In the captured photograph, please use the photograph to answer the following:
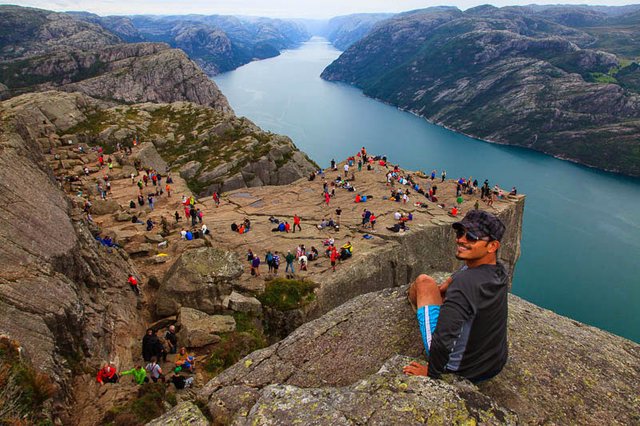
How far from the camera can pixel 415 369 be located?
7332 mm

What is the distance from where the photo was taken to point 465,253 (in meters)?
7.14

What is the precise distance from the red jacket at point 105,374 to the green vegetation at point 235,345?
4.23 metres

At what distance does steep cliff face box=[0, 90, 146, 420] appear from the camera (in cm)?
1475

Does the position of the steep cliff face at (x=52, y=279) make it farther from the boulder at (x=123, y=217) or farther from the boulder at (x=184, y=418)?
the boulder at (x=123, y=217)

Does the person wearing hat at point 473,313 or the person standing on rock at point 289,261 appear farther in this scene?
the person standing on rock at point 289,261

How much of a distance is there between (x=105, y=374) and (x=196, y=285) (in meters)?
8.48

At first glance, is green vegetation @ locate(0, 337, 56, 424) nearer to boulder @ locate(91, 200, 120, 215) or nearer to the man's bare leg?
the man's bare leg

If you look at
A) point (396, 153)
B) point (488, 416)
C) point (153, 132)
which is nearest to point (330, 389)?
point (488, 416)

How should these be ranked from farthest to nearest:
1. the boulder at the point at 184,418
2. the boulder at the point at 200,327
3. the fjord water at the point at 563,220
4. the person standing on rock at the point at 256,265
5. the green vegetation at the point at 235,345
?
the fjord water at the point at 563,220 → the person standing on rock at the point at 256,265 → the boulder at the point at 200,327 → the green vegetation at the point at 235,345 → the boulder at the point at 184,418

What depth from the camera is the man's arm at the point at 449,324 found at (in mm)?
6695

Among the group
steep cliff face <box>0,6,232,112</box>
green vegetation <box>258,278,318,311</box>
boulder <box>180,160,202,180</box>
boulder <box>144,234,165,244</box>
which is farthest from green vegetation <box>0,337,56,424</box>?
steep cliff face <box>0,6,232,112</box>

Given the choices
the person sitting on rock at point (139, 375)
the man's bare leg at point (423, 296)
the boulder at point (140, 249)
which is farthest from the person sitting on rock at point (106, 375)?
the boulder at point (140, 249)

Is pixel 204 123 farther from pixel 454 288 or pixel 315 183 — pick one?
pixel 454 288

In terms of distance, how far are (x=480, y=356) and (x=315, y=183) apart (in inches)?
1922
